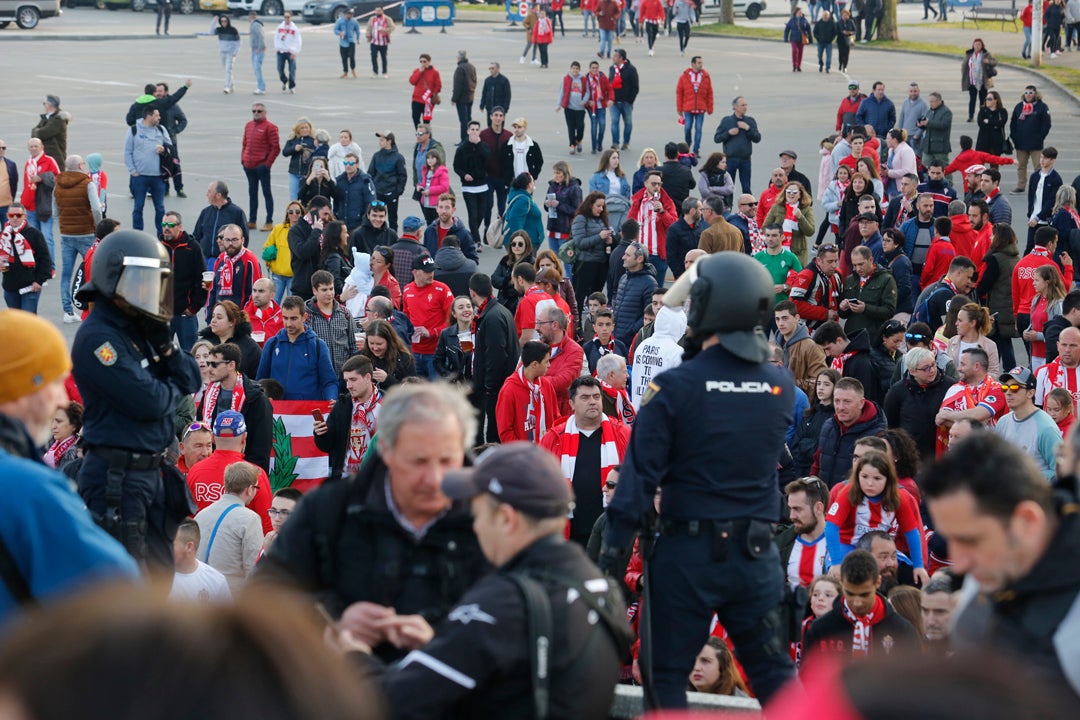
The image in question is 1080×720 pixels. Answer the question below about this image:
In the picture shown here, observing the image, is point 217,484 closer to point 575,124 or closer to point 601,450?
point 601,450

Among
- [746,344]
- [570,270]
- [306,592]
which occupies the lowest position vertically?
[570,270]

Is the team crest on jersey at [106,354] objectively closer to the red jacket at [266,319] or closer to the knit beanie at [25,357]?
the knit beanie at [25,357]

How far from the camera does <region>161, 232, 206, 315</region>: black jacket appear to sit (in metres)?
14.6

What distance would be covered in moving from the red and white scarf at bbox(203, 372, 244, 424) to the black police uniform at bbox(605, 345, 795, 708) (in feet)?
19.6

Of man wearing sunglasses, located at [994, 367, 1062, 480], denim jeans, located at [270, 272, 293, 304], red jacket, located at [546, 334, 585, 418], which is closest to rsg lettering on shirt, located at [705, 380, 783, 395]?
man wearing sunglasses, located at [994, 367, 1062, 480]

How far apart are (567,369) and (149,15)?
151 feet

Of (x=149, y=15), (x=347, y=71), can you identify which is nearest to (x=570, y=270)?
(x=347, y=71)

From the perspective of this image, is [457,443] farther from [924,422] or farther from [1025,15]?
[1025,15]

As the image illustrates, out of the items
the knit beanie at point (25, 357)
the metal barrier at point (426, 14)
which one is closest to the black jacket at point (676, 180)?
the knit beanie at point (25, 357)

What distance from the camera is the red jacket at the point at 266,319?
13328 millimetres

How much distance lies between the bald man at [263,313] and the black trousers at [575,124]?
14.6 meters

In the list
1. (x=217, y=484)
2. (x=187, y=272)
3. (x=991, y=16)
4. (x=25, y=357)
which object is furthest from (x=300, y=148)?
(x=991, y=16)

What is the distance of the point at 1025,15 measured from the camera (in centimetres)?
4125

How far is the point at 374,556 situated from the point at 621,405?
262 inches
